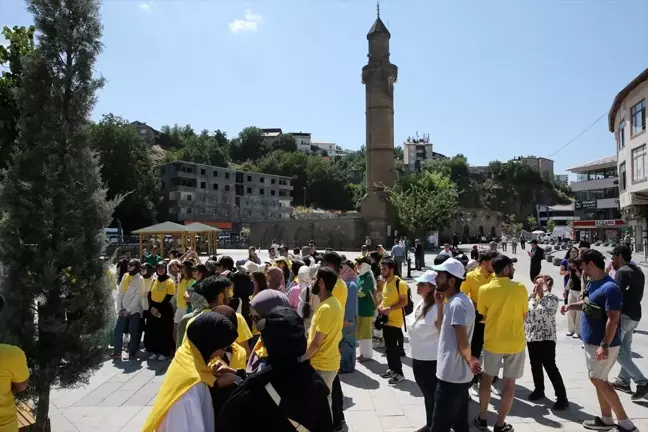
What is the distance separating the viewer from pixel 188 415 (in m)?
2.29

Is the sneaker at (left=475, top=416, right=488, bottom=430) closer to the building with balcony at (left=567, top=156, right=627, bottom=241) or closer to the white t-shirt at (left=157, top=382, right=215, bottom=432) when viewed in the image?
the white t-shirt at (left=157, top=382, right=215, bottom=432)

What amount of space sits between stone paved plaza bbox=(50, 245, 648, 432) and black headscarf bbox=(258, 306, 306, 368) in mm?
3289

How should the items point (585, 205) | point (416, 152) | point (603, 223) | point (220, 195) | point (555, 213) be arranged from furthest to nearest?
point (416, 152) → point (555, 213) → point (220, 195) → point (585, 205) → point (603, 223)

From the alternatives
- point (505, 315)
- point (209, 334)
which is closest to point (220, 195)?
point (505, 315)

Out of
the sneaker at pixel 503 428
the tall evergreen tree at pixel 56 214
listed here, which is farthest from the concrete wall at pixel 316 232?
the tall evergreen tree at pixel 56 214

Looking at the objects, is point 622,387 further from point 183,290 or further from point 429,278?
point 183,290

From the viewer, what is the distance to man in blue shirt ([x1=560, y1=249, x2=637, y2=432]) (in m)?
4.67

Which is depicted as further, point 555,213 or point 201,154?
point 555,213

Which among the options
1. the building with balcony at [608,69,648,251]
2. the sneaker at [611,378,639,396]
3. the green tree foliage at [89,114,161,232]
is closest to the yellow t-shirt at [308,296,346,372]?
the sneaker at [611,378,639,396]

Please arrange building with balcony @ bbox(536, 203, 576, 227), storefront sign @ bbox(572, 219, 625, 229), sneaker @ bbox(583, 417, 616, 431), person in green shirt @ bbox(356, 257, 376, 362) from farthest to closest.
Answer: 1. building with balcony @ bbox(536, 203, 576, 227)
2. storefront sign @ bbox(572, 219, 625, 229)
3. person in green shirt @ bbox(356, 257, 376, 362)
4. sneaker @ bbox(583, 417, 616, 431)

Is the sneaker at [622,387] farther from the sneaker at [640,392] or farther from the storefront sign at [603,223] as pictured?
the storefront sign at [603,223]

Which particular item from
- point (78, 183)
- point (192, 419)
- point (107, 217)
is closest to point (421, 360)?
point (192, 419)

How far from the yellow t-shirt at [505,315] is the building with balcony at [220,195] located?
204 ft

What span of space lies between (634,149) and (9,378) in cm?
3396
